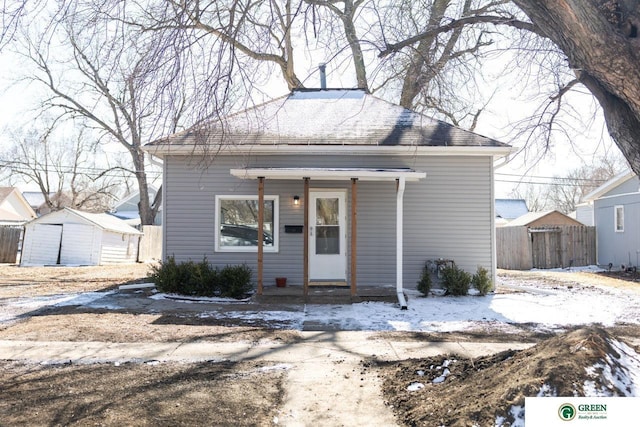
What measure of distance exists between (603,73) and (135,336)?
5866 millimetres

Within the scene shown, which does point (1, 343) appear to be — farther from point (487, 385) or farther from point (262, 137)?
point (262, 137)

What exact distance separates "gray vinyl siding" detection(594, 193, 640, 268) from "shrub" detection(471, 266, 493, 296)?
9865mm

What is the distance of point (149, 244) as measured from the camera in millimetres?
25703

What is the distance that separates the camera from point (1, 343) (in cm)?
573

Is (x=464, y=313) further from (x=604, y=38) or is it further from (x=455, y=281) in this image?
(x=604, y=38)

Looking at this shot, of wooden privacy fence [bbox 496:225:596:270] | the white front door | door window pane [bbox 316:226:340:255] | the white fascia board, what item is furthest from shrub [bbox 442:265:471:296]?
wooden privacy fence [bbox 496:225:596:270]

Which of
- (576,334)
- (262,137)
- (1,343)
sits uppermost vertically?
(262,137)

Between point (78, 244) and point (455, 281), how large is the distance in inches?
688

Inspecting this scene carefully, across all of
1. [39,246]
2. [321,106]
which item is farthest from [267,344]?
[39,246]

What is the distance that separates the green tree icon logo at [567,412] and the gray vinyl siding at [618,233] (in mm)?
16835

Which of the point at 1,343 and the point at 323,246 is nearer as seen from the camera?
the point at 1,343

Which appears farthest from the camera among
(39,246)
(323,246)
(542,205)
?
(542,205)

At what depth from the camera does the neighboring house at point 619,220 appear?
16734 mm

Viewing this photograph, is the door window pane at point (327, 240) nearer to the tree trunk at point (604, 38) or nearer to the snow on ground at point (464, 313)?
the snow on ground at point (464, 313)
